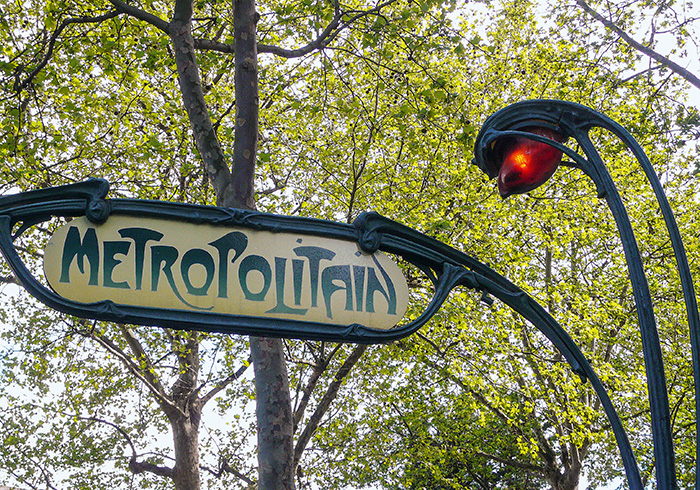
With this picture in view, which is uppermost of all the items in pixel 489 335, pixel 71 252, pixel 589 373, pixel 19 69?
pixel 19 69

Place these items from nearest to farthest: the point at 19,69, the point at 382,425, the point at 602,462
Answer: the point at 19,69
the point at 382,425
the point at 602,462

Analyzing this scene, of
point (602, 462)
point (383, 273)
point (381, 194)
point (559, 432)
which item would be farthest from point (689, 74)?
point (602, 462)

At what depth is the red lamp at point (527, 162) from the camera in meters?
2.68

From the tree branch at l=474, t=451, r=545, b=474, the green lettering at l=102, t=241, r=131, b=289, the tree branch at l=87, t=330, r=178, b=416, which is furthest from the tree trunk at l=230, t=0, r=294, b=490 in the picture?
the tree branch at l=474, t=451, r=545, b=474

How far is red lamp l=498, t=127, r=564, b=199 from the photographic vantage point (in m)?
2.68

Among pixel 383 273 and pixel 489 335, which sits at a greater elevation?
pixel 489 335

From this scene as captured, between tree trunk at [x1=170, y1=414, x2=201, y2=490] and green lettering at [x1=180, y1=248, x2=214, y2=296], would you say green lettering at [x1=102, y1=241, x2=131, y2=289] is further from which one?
tree trunk at [x1=170, y1=414, x2=201, y2=490]

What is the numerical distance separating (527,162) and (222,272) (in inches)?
53.1

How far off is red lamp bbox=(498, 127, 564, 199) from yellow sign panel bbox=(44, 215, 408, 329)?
71 centimetres

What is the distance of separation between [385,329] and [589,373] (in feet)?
2.59

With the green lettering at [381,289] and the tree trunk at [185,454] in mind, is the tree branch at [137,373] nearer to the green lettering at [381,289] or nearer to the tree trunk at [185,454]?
the tree trunk at [185,454]

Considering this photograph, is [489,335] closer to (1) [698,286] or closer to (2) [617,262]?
(2) [617,262]

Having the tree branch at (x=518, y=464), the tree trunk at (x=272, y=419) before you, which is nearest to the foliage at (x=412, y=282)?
the tree branch at (x=518, y=464)

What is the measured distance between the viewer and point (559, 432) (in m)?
12.6
